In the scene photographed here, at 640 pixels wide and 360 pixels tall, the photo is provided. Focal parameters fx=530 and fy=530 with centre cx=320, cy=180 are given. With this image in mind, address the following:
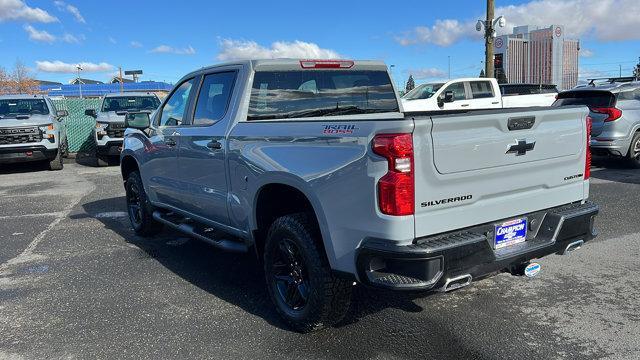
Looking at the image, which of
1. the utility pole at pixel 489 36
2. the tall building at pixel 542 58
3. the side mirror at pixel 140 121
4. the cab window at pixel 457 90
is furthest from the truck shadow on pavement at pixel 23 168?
the tall building at pixel 542 58

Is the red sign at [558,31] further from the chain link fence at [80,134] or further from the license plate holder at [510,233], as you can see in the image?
the license plate holder at [510,233]

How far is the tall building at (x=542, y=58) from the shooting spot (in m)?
64.9

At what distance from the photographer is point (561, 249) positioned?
142 inches

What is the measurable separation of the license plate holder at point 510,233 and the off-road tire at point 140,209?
4199mm

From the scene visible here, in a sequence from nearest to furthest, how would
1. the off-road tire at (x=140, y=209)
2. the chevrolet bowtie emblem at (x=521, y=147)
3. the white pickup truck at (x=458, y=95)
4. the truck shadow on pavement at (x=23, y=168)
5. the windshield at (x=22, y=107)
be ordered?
the chevrolet bowtie emblem at (x=521, y=147), the off-road tire at (x=140, y=209), the windshield at (x=22, y=107), the truck shadow on pavement at (x=23, y=168), the white pickup truck at (x=458, y=95)

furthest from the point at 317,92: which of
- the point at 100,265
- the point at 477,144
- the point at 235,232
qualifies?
the point at 100,265

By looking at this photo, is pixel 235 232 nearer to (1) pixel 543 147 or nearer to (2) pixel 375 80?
(2) pixel 375 80

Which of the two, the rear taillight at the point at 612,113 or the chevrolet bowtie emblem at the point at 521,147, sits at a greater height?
the chevrolet bowtie emblem at the point at 521,147

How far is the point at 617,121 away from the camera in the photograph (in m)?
10.4

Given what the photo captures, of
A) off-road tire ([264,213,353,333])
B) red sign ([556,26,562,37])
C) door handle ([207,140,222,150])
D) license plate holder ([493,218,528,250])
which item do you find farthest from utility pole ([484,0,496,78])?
red sign ([556,26,562,37])

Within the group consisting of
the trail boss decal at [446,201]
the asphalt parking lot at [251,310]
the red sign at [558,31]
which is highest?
the red sign at [558,31]

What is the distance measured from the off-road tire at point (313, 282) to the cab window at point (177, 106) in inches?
80.7

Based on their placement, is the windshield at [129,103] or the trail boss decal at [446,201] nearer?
the trail boss decal at [446,201]

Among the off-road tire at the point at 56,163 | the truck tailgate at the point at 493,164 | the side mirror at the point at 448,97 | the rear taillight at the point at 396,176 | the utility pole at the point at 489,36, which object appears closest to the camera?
the rear taillight at the point at 396,176
